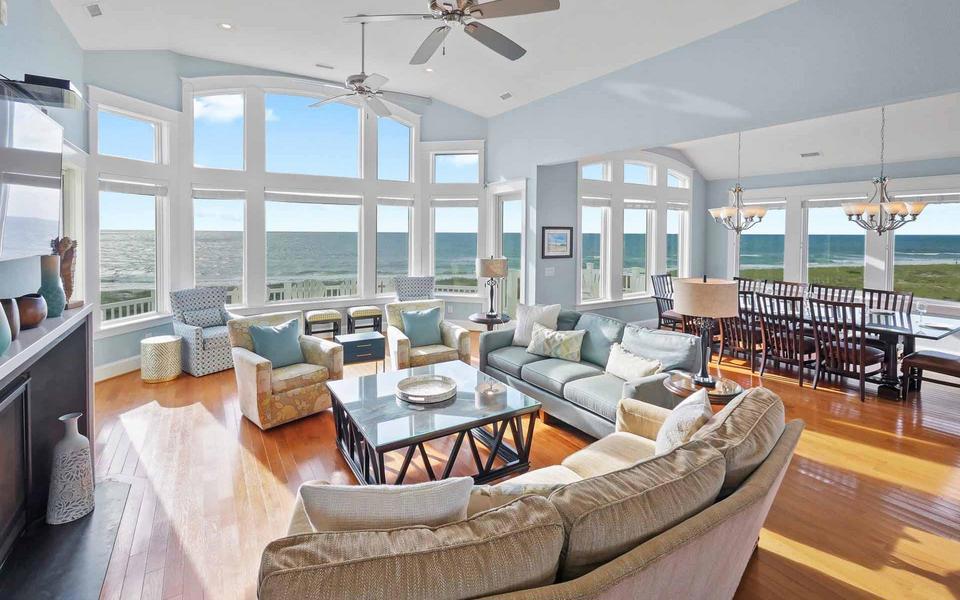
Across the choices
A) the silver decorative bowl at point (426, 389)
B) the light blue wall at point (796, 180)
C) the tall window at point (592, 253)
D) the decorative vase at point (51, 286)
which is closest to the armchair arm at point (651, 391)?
the silver decorative bowl at point (426, 389)

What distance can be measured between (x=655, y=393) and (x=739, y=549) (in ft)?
5.13

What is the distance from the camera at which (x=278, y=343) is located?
4184 millimetres

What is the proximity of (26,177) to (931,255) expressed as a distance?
9650mm

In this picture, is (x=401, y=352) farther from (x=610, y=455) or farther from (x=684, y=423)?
(x=684, y=423)

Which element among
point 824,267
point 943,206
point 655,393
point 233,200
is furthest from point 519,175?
point 943,206

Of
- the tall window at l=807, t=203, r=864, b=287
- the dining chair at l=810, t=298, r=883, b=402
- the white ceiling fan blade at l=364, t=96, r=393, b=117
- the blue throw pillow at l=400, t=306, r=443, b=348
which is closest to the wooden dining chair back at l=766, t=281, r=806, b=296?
the tall window at l=807, t=203, r=864, b=287

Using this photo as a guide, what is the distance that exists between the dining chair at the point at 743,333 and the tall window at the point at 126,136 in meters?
7.37

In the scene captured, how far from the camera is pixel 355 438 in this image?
3.18m

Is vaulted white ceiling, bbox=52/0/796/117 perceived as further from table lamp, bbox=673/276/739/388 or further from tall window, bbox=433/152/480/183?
table lamp, bbox=673/276/739/388

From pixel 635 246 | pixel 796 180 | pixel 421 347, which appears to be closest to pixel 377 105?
pixel 421 347

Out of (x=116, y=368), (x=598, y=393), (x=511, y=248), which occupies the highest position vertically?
(x=511, y=248)

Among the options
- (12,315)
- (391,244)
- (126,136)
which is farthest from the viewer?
(391,244)

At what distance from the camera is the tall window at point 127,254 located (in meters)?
5.45

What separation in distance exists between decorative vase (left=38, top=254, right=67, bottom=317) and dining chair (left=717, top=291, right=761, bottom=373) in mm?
6061
